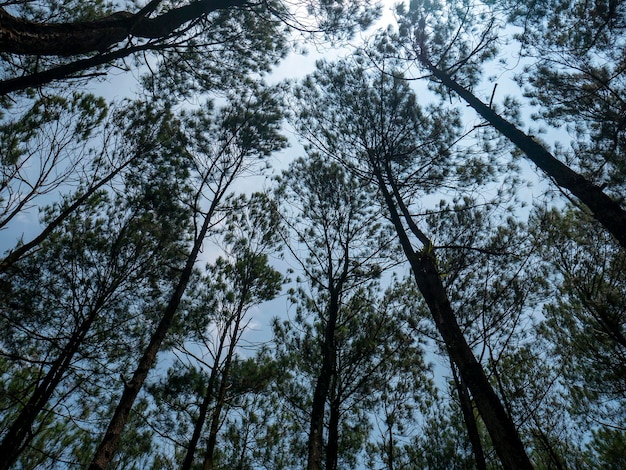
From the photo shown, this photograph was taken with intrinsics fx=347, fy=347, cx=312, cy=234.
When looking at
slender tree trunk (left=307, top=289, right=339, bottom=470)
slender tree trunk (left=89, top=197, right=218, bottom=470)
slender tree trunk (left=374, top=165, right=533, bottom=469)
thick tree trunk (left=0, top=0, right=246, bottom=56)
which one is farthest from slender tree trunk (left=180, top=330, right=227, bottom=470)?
thick tree trunk (left=0, top=0, right=246, bottom=56)

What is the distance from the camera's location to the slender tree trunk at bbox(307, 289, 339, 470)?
4870 mm

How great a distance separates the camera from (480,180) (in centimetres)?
629

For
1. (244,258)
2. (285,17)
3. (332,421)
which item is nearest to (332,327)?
(332,421)

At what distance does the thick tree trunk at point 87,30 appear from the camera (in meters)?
2.45

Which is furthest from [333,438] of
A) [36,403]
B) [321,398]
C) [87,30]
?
[87,30]

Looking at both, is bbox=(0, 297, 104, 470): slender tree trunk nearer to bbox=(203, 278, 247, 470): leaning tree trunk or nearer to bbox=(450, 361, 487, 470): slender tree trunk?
bbox=(203, 278, 247, 470): leaning tree trunk

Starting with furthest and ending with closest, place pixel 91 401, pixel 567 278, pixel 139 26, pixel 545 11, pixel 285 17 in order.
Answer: pixel 567 278 < pixel 91 401 < pixel 545 11 < pixel 285 17 < pixel 139 26

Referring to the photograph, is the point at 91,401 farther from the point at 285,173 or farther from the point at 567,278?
the point at 567,278

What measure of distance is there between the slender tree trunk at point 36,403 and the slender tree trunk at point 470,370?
4.60m

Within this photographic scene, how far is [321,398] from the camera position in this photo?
554 centimetres

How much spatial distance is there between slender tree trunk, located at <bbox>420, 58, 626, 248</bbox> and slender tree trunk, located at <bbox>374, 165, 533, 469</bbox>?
1.97 m

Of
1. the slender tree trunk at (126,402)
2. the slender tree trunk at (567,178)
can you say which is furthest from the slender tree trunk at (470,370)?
the slender tree trunk at (126,402)

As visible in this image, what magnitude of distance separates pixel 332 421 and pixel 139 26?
627 centimetres

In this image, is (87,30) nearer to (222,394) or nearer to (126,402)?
(126,402)
